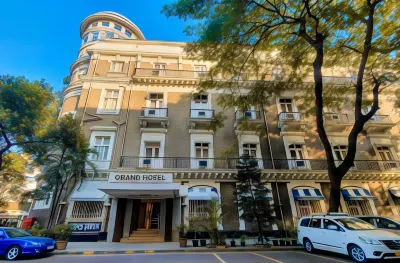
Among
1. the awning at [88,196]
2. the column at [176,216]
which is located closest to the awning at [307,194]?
the column at [176,216]

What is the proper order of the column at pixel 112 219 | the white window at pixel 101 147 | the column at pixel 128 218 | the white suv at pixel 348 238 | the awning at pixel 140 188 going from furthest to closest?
the white window at pixel 101 147 < the column at pixel 128 218 < the column at pixel 112 219 < the awning at pixel 140 188 < the white suv at pixel 348 238

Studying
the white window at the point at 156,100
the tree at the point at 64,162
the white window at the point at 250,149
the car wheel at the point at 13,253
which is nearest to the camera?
the car wheel at the point at 13,253

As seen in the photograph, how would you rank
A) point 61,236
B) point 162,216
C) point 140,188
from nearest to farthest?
point 61,236 < point 140,188 < point 162,216

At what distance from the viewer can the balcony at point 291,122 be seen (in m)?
15.2

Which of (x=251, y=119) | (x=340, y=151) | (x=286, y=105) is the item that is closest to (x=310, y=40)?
(x=251, y=119)

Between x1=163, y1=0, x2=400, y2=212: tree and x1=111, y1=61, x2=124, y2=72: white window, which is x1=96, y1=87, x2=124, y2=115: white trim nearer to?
x1=111, y1=61, x2=124, y2=72: white window

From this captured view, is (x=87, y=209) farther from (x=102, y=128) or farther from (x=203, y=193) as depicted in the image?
(x=203, y=193)

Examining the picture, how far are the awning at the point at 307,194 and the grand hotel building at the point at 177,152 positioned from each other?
0.26 feet

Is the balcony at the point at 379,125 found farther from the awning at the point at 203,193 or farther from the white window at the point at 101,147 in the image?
the white window at the point at 101,147

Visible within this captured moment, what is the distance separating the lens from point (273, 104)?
55.4 feet

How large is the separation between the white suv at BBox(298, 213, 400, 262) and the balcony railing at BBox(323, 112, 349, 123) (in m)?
10.6

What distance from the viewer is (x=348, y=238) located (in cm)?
658

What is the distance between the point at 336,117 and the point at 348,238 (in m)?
12.9

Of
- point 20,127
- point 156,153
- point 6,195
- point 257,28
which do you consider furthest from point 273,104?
point 6,195
